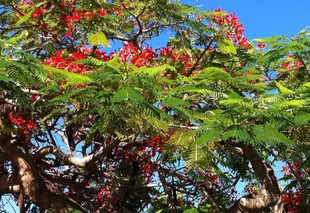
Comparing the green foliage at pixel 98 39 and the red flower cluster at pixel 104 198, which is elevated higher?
the green foliage at pixel 98 39

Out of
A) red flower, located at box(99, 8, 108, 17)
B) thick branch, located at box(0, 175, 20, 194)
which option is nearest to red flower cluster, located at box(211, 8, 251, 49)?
red flower, located at box(99, 8, 108, 17)

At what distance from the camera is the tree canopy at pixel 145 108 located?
4.34m

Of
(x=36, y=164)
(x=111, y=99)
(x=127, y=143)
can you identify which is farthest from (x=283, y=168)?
(x=111, y=99)

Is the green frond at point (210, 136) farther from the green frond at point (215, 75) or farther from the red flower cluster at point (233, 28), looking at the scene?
the red flower cluster at point (233, 28)

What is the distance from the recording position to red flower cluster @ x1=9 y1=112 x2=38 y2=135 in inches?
239

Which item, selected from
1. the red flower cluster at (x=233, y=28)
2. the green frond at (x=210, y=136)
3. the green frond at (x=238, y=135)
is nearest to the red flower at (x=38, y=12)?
the red flower cluster at (x=233, y=28)

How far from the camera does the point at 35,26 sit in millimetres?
A: 7070

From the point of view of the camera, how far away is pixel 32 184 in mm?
7062

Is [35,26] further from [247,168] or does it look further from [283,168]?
[283,168]

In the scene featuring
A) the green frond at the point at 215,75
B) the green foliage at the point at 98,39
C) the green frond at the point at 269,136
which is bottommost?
the green frond at the point at 269,136

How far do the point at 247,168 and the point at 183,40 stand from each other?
207 cm

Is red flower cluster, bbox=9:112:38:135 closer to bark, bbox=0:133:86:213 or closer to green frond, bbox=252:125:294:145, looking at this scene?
bark, bbox=0:133:86:213

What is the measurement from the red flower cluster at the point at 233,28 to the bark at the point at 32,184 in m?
3.22

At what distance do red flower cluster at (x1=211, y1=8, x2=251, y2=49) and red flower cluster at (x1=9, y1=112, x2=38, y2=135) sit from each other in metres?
2.82
